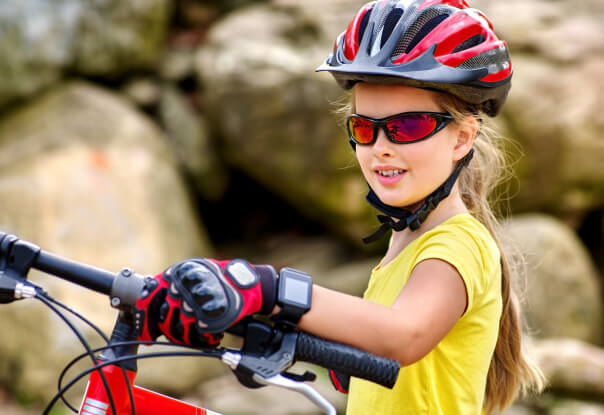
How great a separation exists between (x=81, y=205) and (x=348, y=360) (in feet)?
18.5

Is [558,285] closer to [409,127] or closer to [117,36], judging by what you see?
[117,36]

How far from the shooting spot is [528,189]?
7203mm

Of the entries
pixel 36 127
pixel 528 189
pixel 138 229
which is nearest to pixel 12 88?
pixel 36 127

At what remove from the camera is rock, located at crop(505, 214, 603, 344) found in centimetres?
668

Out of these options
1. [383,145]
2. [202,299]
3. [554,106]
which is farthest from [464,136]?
[554,106]

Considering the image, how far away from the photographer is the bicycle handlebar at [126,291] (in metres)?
1.46

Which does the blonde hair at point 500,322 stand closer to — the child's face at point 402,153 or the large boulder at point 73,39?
the child's face at point 402,153

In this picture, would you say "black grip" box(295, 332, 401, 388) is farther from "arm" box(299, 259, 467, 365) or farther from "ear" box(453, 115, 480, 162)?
"ear" box(453, 115, 480, 162)

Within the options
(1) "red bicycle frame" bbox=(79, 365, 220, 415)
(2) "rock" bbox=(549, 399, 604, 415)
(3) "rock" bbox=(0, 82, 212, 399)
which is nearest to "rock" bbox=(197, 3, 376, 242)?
(3) "rock" bbox=(0, 82, 212, 399)

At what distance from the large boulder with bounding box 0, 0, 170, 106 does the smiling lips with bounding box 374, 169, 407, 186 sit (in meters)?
6.13

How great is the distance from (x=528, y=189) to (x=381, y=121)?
5.67 metres

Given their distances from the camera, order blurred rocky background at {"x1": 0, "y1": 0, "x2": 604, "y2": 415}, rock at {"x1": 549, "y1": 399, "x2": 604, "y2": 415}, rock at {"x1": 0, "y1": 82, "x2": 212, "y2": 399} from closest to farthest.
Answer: rock at {"x1": 549, "y1": 399, "x2": 604, "y2": 415}
rock at {"x1": 0, "y1": 82, "x2": 212, "y2": 399}
blurred rocky background at {"x1": 0, "y1": 0, "x2": 604, "y2": 415}

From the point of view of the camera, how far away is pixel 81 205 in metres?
6.67

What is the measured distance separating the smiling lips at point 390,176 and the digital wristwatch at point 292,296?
1.75 ft
